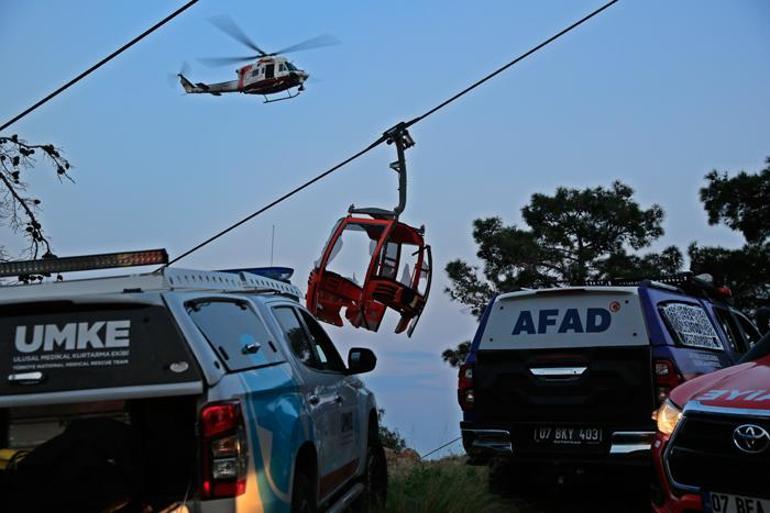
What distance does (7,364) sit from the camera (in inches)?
171

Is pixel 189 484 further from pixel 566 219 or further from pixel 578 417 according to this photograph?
pixel 566 219

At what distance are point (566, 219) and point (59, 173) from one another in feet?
80.4

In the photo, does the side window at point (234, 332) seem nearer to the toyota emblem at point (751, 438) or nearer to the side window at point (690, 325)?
the toyota emblem at point (751, 438)

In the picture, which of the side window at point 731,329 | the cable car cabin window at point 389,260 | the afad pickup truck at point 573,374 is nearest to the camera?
the afad pickup truck at point 573,374

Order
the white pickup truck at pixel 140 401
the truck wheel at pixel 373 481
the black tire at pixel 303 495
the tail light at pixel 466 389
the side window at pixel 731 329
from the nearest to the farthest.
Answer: the white pickup truck at pixel 140 401 < the black tire at pixel 303 495 < the truck wheel at pixel 373 481 < the tail light at pixel 466 389 < the side window at pixel 731 329

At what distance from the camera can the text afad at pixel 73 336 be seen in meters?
4.34

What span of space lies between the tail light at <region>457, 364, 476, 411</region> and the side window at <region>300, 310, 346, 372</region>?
1751 millimetres

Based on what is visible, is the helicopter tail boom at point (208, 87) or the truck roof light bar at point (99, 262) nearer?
the truck roof light bar at point (99, 262)

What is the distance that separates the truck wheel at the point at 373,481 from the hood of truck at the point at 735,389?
2.39 m

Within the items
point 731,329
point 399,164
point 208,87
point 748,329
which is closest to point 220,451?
point 731,329

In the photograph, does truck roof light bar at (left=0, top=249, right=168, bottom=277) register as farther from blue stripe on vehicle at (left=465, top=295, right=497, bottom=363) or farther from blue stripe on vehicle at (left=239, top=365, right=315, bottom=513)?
blue stripe on vehicle at (left=465, top=295, right=497, bottom=363)

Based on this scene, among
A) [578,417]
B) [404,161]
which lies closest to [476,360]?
[578,417]

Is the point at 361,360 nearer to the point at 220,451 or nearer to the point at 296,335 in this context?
the point at 296,335

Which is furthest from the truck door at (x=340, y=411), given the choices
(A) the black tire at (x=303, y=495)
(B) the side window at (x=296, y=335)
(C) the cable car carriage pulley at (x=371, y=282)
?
(C) the cable car carriage pulley at (x=371, y=282)
